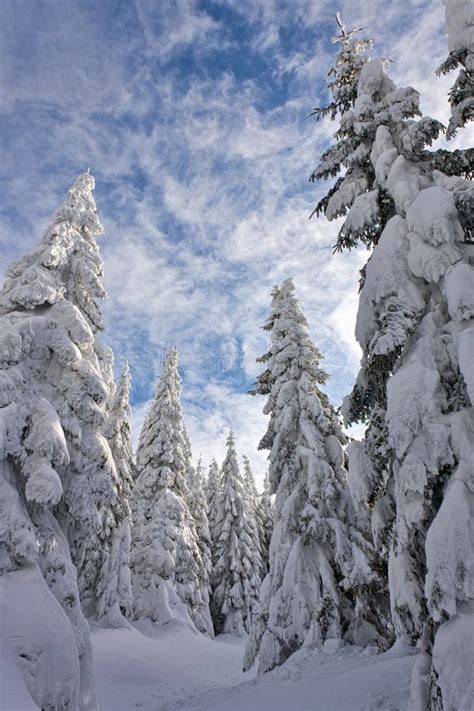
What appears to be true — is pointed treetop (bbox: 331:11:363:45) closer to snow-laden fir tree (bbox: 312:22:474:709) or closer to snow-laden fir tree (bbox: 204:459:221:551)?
snow-laden fir tree (bbox: 312:22:474:709)

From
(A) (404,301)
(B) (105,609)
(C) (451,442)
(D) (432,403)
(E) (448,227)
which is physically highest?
(E) (448,227)

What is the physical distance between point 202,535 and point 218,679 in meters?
18.6

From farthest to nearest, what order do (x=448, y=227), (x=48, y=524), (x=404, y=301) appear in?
(x=48, y=524) < (x=404, y=301) < (x=448, y=227)

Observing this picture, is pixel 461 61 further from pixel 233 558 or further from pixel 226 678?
pixel 233 558

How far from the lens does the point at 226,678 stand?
20719 millimetres

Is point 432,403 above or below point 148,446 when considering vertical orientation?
below

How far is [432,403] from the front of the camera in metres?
6.91

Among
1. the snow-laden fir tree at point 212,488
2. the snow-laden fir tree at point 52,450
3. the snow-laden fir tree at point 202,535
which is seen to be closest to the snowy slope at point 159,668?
the snow-laden fir tree at point 52,450

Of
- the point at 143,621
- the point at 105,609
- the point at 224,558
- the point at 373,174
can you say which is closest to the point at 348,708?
the point at 373,174

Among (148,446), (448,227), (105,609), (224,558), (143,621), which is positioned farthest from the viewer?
(224,558)

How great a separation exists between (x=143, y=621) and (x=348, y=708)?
2220cm

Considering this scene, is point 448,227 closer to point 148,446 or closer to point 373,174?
point 373,174

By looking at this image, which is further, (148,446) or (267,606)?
(148,446)

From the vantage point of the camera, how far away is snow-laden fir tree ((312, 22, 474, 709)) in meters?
5.87
